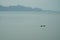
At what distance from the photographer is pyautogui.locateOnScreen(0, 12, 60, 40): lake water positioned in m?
1.59

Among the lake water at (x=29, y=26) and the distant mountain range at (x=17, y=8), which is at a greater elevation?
A: the distant mountain range at (x=17, y=8)

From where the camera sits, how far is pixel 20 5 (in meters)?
1.61

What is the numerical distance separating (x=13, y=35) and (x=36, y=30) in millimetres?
401

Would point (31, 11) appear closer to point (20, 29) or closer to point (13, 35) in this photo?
point (20, 29)

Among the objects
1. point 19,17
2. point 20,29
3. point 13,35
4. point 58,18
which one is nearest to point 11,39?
point 13,35

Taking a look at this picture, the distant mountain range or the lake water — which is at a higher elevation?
the distant mountain range

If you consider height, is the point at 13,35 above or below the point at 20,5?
below

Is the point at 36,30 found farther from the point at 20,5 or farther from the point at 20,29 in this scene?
the point at 20,5

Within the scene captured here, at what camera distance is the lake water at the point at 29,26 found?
159 cm

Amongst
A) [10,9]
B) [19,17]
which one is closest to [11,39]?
[19,17]

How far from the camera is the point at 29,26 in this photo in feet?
5.39

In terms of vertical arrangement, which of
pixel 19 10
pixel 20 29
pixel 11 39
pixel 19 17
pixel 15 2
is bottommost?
pixel 11 39

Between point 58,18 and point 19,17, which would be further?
point 58,18

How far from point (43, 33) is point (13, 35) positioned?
52 centimetres
